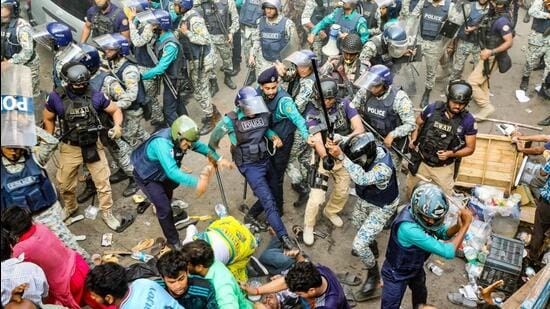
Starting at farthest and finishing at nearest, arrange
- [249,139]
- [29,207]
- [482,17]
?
[482,17] < [249,139] < [29,207]

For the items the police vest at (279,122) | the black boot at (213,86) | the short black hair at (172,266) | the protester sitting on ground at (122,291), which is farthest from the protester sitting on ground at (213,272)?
the black boot at (213,86)

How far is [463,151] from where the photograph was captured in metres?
5.71

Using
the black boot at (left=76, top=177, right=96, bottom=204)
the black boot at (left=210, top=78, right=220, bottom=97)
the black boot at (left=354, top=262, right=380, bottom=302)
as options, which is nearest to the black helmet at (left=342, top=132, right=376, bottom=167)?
the black boot at (left=354, top=262, right=380, bottom=302)

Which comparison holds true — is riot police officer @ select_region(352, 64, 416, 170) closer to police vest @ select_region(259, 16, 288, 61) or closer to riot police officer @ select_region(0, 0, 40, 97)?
police vest @ select_region(259, 16, 288, 61)

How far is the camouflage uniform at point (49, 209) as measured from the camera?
15.0 ft

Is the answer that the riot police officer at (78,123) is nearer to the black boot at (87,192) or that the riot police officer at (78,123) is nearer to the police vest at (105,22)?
the black boot at (87,192)

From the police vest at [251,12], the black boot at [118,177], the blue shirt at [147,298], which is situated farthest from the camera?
the police vest at [251,12]

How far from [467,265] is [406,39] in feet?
9.62

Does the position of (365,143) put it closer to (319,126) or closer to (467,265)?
(319,126)

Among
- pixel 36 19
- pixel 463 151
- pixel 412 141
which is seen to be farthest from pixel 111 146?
pixel 36 19

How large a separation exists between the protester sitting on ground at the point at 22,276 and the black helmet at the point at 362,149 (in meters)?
2.67

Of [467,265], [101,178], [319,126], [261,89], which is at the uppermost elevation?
[261,89]

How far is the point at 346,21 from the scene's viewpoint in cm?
773

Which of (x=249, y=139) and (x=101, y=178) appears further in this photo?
(x=101, y=178)
